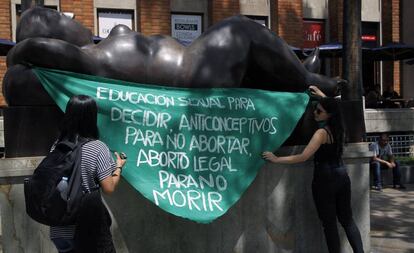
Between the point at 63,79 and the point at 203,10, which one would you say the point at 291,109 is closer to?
the point at 63,79

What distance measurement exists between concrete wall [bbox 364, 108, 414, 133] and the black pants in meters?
7.39

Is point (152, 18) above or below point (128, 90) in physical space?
above

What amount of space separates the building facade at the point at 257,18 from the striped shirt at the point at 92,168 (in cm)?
1040

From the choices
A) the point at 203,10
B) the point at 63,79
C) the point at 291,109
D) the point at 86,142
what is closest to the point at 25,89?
the point at 63,79

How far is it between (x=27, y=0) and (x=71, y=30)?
3.83 metres

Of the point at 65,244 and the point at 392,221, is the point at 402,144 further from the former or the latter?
the point at 65,244

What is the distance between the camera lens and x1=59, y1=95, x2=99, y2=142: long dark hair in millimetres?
2916

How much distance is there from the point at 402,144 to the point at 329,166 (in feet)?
27.9

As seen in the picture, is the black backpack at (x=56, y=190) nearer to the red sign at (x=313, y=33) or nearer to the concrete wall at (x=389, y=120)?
the concrete wall at (x=389, y=120)

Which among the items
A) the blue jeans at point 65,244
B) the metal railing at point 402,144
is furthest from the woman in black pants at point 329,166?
the metal railing at point 402,144

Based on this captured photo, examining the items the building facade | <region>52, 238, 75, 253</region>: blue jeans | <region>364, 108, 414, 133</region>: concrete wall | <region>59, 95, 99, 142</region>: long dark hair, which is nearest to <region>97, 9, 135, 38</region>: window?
the building facade

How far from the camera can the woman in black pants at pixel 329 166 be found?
4.47 metres

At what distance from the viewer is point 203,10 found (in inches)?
599

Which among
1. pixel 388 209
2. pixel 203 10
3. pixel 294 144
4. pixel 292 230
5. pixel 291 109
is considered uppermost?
pixel 203 10
